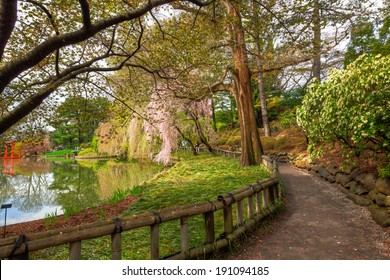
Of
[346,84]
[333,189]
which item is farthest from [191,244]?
[333,189]

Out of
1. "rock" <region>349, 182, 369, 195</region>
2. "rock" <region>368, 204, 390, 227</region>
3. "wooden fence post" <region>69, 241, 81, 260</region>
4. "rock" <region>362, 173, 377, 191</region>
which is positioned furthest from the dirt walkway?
"wooden fence post" <region>69, 241, 81, 260</region>

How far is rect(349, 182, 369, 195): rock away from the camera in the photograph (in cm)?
553

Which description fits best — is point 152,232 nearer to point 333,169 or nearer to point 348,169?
point 348,169

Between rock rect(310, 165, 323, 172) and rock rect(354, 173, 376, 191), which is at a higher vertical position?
rock rect(354, 173, 376, 191)

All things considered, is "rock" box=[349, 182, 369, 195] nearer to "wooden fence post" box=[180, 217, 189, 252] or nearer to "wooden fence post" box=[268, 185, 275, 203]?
"wooden fence post" box=[268, 185, 275, 203]

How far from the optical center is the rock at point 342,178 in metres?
6.50

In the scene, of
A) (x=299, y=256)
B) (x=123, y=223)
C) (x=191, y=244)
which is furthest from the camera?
(x=191, y=244)

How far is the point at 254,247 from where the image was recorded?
12.1 ft

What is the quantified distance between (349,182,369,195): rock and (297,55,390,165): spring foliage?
34.4 inches

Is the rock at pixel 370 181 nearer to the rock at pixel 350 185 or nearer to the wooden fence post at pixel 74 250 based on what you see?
the rock at pixel 350 185

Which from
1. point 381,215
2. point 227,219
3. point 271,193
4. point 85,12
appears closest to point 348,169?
point 381,215

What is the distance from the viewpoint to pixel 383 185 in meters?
4.66

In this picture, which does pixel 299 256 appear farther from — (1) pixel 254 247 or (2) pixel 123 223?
(2) pixel 123 223

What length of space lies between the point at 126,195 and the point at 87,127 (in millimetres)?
3034
